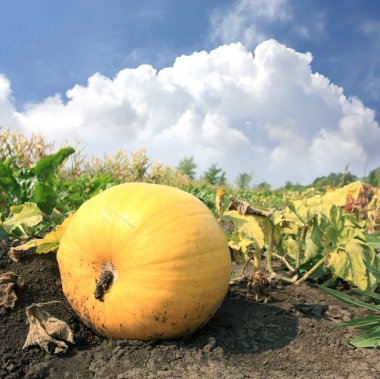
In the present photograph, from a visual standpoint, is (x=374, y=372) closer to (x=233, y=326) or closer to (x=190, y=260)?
(x=233, y=326)

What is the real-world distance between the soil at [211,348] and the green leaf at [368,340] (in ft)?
0.12

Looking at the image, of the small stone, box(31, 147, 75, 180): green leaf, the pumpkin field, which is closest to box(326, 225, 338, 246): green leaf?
the pumpkin field

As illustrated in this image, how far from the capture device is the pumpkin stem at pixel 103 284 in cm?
199

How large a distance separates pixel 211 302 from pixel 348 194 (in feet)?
6.60

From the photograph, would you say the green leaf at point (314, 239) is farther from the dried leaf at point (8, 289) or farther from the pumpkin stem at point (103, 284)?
the dried leaf at point (8, 289)

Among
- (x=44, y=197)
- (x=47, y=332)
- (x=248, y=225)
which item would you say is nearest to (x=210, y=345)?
(x=248, y=225)

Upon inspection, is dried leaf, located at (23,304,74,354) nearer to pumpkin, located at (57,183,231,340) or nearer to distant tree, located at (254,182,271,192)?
pumpkin, located at (57,183,231,340)

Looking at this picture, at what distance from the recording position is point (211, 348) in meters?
1.99

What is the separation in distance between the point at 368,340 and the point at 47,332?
64.6 inches

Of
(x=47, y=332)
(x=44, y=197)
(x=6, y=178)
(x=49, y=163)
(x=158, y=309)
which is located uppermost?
(x=49, y=163)

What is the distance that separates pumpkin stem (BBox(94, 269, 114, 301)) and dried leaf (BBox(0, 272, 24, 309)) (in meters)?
0.63

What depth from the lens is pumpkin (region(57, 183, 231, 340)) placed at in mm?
1937

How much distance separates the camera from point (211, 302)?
208cm

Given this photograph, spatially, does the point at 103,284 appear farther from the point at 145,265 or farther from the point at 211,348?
the point at 211,348
